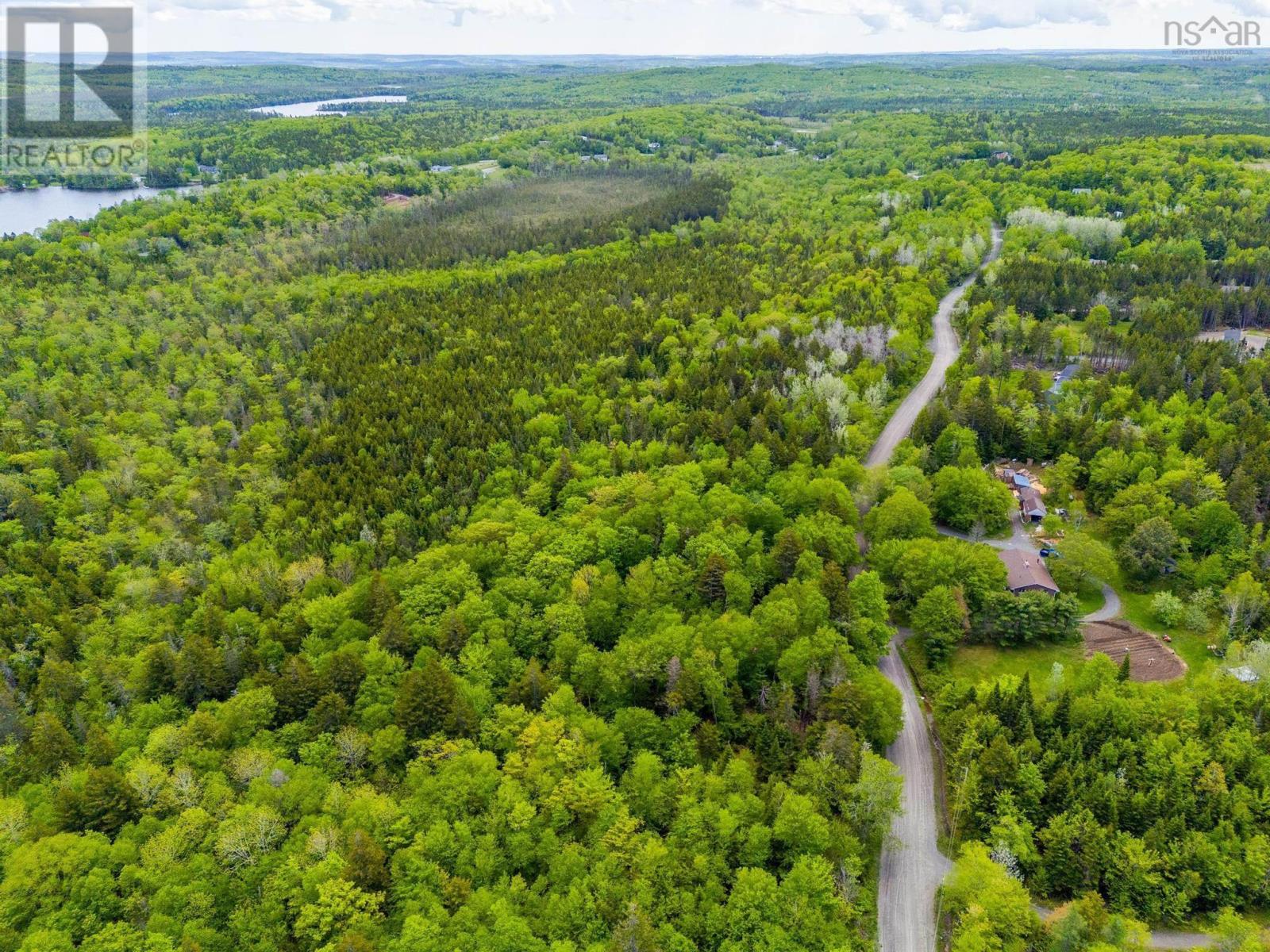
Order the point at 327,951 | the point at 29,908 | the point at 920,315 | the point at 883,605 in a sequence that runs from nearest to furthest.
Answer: the point at 327,951 → the point at 29,908 → the point at 883,605 → the point at 920,315

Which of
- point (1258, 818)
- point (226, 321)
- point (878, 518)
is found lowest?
point (1258, 818)

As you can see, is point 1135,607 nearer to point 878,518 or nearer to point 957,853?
point 878,518

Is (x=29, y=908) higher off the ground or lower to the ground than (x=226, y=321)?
lower

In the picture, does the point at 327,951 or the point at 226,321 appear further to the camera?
the point at 226,321

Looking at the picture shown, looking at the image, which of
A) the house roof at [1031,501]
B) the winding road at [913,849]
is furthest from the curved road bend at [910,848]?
the house roof at [1031,501]

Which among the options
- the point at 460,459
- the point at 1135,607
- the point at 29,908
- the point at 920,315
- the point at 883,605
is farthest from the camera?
the point at 920,315

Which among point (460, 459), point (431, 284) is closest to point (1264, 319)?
point (460, 459)

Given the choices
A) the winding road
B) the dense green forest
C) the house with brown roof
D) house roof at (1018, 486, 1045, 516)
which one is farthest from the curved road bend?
house roof at (1018, 486, 1045, 516)
